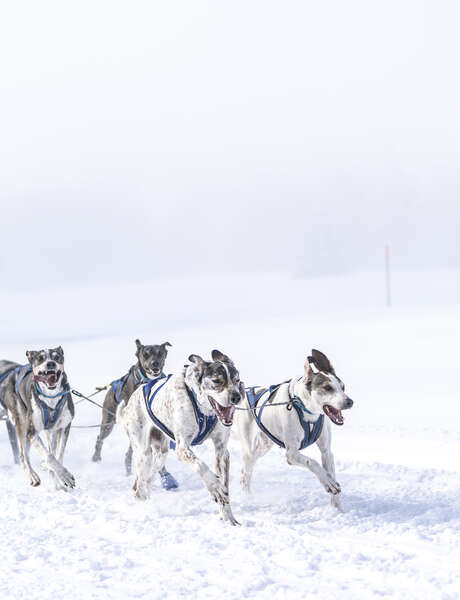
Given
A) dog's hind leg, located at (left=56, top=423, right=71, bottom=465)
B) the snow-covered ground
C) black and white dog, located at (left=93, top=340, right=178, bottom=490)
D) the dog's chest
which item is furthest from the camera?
black and white dog, located at (left=93, top=340, right=178, bottom=490)

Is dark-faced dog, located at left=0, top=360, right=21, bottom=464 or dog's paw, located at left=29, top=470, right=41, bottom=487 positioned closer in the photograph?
dog's paw, located at left=29, top=470, right=41, bottom=487

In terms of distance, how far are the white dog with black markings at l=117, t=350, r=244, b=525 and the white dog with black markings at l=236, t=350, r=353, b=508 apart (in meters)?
0.59

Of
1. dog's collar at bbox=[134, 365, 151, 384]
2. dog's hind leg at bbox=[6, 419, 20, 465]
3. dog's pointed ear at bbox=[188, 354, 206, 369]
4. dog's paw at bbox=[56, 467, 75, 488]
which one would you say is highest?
dog's pointed ear at bbox=[188, 354, 206, 369]

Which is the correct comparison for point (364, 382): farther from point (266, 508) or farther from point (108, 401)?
point (266, 508)

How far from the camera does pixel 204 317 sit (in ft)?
165

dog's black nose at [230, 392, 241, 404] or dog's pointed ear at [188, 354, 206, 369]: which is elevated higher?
dog's pointed ear at [188, 354, 206, 369]

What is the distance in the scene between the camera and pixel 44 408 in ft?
24.8

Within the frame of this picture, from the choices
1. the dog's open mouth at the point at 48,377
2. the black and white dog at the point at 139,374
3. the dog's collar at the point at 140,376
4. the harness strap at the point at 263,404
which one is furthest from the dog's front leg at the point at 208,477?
the dog's collar at the point at 140,376

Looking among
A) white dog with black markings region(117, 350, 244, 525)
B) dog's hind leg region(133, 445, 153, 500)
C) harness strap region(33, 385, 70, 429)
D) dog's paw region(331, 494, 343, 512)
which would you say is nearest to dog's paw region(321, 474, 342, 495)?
dog's paw region(331, 494, 343, 512)

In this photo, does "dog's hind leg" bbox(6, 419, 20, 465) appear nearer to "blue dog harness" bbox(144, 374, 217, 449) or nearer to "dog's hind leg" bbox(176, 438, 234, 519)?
"blue dog harness" bbox(144, 374, 217, 449)

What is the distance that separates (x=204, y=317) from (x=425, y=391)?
108ft

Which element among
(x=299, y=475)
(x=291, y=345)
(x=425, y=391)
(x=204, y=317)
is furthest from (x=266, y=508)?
(x=204, y=317)

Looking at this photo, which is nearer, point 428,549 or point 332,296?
point 428,549

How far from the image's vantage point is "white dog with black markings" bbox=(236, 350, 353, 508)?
6371mm
